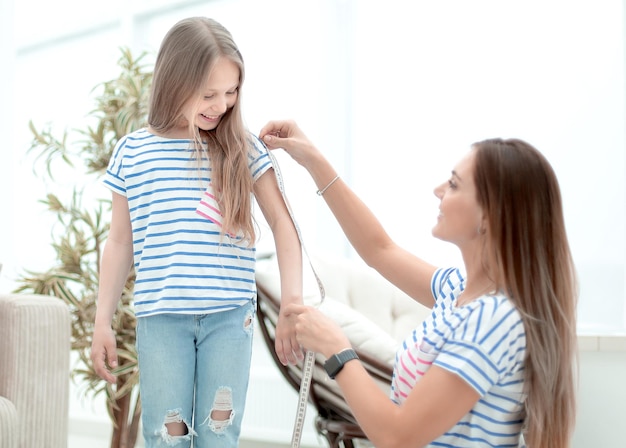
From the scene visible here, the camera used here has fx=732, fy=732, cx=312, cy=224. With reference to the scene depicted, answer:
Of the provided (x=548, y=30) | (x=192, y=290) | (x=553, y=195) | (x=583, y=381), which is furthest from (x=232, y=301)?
(x=548, y=30)

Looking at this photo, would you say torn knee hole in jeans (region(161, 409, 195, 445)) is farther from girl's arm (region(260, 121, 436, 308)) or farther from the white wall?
the white wall

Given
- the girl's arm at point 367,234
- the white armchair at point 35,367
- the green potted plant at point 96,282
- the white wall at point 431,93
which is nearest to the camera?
the girl's arm at point 367,234

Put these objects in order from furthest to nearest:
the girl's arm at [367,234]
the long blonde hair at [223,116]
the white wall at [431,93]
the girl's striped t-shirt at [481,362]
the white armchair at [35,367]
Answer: the white wall at [431,93], the white armchair at [35,367], the long blonde hair at [223,116], the girl's arm at [367,234], the girl's striped t-shirt at [481,362]

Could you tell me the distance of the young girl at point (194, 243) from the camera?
1579 millimetres

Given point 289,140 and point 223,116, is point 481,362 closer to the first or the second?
point 289,140

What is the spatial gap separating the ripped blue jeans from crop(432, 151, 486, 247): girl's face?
2.02 feet

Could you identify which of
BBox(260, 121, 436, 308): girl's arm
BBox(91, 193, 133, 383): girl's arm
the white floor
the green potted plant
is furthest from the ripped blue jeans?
the white floor

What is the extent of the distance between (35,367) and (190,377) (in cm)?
61

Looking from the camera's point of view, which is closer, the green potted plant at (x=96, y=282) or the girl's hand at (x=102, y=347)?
the girl's hand at (x=102, y=347)

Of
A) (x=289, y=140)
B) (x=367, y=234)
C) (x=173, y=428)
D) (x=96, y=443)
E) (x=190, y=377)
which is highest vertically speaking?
(x=289, y=140)

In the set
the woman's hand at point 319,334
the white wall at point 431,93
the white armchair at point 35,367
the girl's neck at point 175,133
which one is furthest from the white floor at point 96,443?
the woman's hand at point 319,334

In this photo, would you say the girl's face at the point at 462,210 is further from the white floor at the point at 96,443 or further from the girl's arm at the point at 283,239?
the white floor at the point at 96,443

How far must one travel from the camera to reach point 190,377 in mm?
1600

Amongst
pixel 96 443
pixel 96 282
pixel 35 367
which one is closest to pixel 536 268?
pixel 35 367
